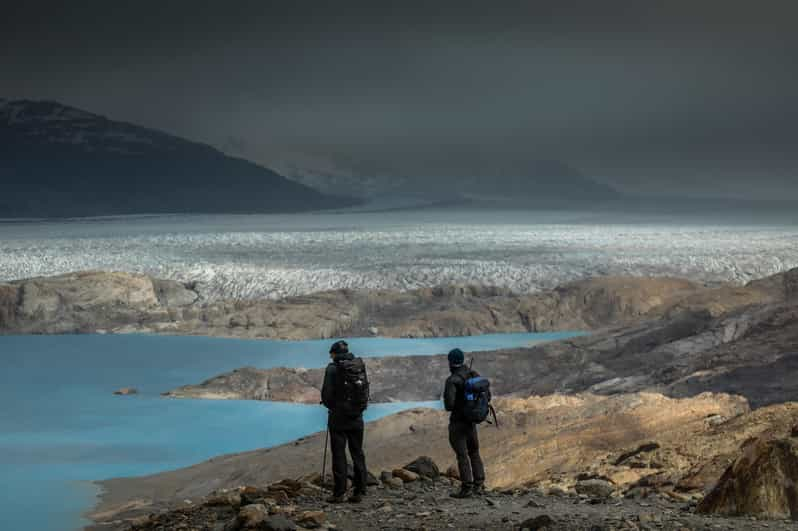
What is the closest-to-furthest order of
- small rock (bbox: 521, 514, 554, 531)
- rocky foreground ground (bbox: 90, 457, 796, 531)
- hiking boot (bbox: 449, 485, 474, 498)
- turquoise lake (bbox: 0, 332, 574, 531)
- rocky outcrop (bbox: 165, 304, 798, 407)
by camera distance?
small rock (bbox: 521, 514, 554, 531), rocky foreground ground (bbox: 90, 457, 796, 531), hiking boot (bbox: 449, 485, 474, 498), turquoise lake (bbox: 0, 332, 574, 531), rocky outcrop (bbox: 165, 304, 798, 407)

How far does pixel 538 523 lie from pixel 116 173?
117 m

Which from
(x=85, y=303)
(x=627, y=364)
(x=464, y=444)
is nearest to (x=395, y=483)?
(x=464, y=444)

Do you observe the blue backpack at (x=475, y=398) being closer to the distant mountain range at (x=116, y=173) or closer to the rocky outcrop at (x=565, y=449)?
the rocky outcrop at (x=565, y=449)

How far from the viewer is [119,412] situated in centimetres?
2069

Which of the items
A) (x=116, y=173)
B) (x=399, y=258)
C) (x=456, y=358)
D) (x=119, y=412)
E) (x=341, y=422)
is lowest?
(x=119, y=412)

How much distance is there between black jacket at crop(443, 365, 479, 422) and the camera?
730 cm

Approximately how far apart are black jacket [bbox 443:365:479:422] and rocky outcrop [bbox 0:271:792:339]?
71.7 feet

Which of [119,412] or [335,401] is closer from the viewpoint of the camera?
[335,401]

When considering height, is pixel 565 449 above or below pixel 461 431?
below

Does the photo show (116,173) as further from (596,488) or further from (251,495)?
(596,488)

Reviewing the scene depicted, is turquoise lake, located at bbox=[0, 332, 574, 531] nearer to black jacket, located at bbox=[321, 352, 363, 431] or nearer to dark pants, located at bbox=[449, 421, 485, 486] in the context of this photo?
black jacket, located at bbox=[321, 352, 363, 431]

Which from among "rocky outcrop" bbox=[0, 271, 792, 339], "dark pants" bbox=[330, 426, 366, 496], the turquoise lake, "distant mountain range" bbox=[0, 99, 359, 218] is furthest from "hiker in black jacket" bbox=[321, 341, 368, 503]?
"distant mountain range" bbox=[0, 99, 359, 218]

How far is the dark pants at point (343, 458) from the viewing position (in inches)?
290

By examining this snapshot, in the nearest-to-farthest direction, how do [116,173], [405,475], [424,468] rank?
[405,475] < [424,468] < [116,173]
